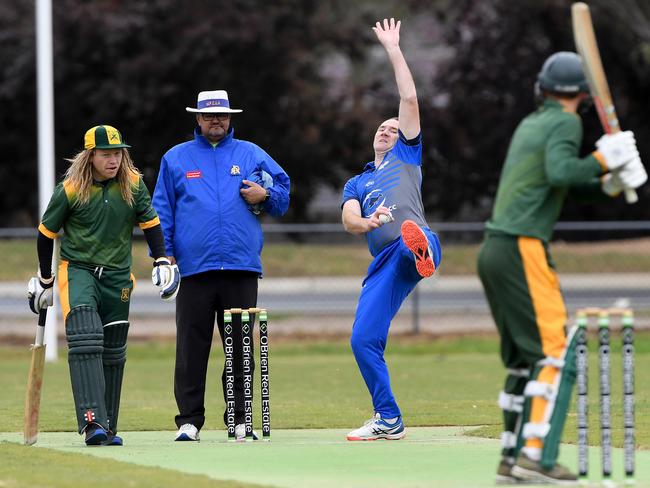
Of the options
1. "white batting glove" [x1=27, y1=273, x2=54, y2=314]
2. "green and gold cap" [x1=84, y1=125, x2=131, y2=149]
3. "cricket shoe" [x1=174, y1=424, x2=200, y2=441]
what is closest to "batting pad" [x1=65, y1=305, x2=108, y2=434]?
"white batting glove" [x1=27, y1=273, x2=54, y2=314]

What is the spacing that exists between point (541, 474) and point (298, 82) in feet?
97.9

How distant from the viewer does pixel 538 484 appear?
7.26m

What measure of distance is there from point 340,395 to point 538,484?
287 inches

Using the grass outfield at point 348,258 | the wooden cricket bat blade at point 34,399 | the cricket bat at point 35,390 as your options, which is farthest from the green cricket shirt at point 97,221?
the grass outfield at point 348,258

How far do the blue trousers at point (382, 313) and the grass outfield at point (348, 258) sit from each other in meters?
12.5

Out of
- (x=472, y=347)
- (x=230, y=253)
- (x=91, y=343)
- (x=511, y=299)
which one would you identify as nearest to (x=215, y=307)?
(x=230, y=253)

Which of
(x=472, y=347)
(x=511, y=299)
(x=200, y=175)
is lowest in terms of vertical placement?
(x=472, y=347)

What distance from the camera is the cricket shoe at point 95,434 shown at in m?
9.59

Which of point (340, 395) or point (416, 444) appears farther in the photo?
point (340, 395)

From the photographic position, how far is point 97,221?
987 cm

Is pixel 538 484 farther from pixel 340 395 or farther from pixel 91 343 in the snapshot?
pixel 340 395

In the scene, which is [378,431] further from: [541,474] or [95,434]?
[541,474]

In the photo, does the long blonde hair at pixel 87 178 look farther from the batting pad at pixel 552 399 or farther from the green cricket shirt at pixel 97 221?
the batting pad at pixel 552 399

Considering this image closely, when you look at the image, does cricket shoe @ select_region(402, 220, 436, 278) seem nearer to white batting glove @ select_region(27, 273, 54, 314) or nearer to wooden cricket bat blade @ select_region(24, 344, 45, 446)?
white batting glove @ select_region(27, 273, 54, 314)
